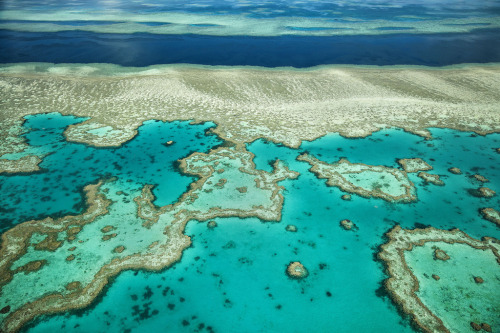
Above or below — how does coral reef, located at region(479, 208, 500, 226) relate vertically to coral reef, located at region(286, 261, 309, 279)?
above

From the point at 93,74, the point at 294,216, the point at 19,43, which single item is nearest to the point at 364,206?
the point at 294,216

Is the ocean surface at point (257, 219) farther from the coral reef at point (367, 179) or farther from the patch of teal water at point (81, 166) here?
the coral reef at point (367, 179)

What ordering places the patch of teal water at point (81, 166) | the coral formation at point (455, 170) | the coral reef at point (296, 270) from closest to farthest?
the coral reef at point (296, 270), the patch of teal water at point (81, 166), the coral formation at point (455, 170)

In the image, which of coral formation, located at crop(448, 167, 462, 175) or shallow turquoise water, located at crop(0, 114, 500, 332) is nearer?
shallow turquoise water, located at crop(0, 114, 500, 332)

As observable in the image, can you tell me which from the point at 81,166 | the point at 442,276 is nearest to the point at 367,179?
the point at 442,276

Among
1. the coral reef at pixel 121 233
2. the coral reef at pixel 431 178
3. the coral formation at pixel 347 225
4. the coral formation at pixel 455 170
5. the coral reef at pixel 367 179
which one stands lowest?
the coral reef at pixel 121 233

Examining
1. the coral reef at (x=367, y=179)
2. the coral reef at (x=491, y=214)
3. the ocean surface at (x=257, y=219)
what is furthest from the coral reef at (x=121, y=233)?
the coral reef at (x=491, y=214)

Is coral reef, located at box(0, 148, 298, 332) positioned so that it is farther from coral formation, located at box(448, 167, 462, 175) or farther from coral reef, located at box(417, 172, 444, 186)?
coral formation, located at box(448, 167, 462, 175)

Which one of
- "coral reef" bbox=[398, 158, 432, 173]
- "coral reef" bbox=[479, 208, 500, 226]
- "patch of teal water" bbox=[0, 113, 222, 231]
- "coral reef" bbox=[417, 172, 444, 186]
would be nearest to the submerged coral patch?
"coral reef" bbox=[479, 208, 500, 226]
